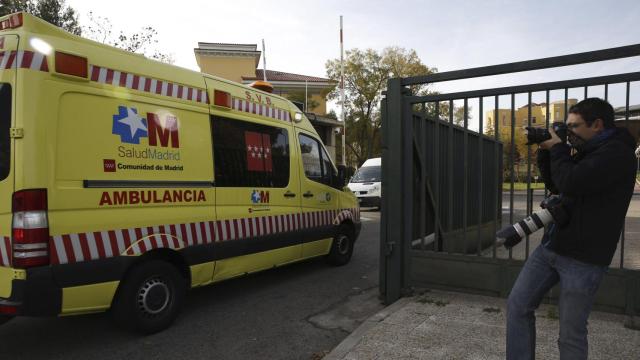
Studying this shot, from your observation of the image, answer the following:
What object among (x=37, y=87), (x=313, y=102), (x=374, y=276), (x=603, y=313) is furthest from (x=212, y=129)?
(x=313, y=102)

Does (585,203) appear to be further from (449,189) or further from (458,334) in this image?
(449,189)

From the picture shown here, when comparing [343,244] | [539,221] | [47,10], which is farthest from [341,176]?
[47,10]

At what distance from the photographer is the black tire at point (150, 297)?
3670mm

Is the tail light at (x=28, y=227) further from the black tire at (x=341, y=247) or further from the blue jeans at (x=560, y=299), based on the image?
the black tire at (x=341, y=247)

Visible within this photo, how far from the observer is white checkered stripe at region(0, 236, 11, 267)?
3105mm

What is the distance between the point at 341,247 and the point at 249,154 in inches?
96.4

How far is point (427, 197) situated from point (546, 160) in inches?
103

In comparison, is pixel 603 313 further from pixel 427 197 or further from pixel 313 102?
pixel 313 102

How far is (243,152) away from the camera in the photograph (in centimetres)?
484

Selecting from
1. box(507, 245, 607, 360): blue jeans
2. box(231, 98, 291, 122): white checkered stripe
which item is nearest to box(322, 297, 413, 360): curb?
box(507, 245, 607, 360): blue jeans

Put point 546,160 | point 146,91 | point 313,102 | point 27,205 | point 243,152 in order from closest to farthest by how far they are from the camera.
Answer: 1. point 546,160
2. point 27,205
3. point 146,91
4. point 243,152
5. point 313,102

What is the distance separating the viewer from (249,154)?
493cm

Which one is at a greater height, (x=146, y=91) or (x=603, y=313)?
(x=146, y=91)

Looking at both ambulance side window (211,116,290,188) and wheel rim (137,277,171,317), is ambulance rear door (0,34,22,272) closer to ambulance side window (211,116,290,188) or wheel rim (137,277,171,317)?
wheel rim (137,277,171,317)
